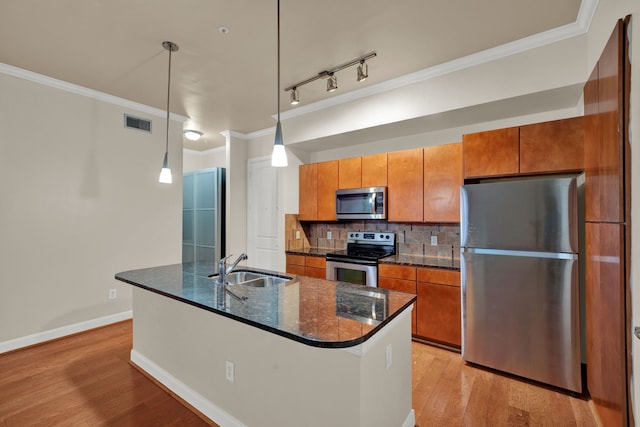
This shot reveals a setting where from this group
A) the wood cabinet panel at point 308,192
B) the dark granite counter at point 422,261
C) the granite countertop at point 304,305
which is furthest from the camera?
the wood cabinet panel at point 308,192

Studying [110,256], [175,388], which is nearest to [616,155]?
[175,388]

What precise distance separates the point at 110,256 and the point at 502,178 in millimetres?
4450

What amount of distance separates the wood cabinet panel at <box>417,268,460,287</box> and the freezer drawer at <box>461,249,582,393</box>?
0.17 meters

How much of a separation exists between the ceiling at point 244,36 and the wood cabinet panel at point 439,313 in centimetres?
217

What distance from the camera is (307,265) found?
3.93 metres

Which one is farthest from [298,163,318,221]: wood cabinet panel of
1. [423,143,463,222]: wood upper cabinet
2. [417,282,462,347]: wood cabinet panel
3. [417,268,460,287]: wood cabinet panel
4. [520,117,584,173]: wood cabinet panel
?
[520,117,584,173]: wood cabinet panel

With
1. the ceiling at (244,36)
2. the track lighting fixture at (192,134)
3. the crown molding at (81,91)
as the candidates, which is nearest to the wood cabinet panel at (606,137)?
the ceiling at (244,36)

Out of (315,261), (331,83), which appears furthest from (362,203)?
(331,83)

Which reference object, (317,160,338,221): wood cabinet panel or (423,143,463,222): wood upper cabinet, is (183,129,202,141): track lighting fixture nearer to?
(317,160,338,221): wood cabinet panel

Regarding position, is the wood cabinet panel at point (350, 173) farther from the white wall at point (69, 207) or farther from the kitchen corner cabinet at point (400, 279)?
the white wall at point (69, 207)

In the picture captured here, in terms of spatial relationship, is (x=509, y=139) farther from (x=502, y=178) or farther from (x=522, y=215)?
(x=522, y=215)

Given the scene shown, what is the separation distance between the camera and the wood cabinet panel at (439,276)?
279cm

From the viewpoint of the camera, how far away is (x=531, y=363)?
7.58ft

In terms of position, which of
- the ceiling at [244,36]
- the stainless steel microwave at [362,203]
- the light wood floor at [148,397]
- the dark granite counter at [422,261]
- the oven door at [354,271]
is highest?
the ceiling at [244,36]
